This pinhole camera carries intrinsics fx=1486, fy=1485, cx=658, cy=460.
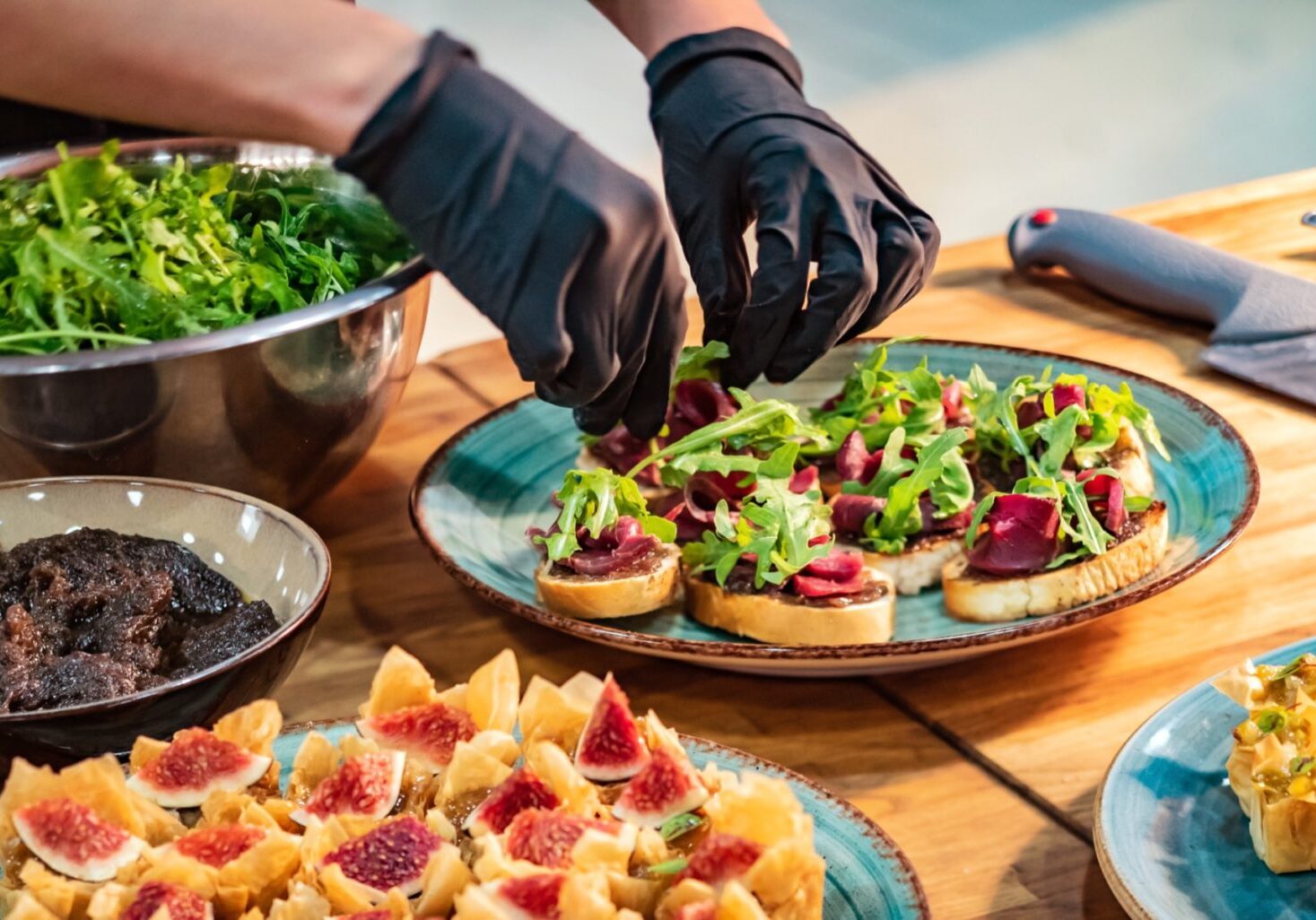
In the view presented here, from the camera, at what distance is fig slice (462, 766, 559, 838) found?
1.03 m

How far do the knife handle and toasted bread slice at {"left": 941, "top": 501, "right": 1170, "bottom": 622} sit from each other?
86 centimetres

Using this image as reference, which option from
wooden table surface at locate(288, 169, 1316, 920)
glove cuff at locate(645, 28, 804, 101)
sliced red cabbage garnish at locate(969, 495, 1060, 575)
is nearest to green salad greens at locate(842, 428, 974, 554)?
sliced red cabbage garnish at locate(969, 495, 1060, 575)

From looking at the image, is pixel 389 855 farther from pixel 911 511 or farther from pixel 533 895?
pixel 911 511

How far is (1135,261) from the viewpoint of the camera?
2541mm

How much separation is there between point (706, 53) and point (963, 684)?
97 centimetres

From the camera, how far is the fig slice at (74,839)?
992 mm

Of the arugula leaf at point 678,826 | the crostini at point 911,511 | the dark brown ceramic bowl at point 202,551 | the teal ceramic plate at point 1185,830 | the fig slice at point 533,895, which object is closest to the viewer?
the fig slice at point 533,895

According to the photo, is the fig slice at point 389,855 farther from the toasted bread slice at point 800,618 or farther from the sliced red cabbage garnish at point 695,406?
the sliced red cabbage garnish at point 695,406

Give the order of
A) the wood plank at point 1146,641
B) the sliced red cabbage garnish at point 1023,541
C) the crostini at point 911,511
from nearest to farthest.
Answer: the wood plank at point 1146,641 < the sliced red cabbage garnish at point 1023,541 < the crostini at point 911,511

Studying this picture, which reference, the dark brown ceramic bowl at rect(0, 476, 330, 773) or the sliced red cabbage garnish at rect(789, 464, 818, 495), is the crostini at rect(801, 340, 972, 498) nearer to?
the sliced red cabbage garnish at rect(789, 464, 818, 495)

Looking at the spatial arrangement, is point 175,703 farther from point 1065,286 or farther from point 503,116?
point 1065,286

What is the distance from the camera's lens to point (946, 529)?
5.95 ft

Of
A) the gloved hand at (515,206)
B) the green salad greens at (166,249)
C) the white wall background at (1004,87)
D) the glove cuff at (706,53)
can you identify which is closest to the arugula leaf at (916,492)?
the gloved hand at (515,206)

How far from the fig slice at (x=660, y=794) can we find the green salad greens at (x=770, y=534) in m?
0.60
